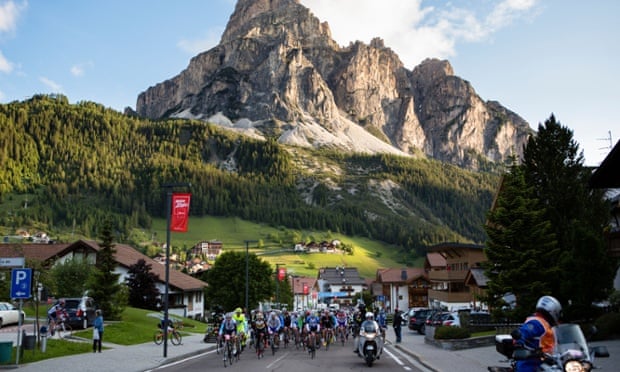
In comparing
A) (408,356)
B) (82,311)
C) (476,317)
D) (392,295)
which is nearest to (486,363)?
(408,356)

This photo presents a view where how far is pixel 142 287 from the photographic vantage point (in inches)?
2437

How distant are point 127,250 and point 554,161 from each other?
56.7 m

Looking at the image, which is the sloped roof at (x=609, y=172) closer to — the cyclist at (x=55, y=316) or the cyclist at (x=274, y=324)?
the cyclist at (x=274, y=324)

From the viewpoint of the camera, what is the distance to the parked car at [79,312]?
37094mm

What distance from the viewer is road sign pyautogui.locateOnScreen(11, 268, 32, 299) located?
19.3 m

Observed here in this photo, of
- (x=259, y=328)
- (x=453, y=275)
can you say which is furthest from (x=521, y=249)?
(x=453, y=275)

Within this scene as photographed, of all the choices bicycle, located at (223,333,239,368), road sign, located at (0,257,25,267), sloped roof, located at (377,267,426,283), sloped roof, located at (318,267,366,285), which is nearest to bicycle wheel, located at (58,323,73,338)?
bicycle, located at (223,333,239,368)

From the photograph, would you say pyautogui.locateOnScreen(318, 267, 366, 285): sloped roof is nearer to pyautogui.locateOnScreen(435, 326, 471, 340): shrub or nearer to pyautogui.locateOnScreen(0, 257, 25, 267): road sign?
pyautogui.locateOnScreen(435, 326, 471, 340): shrub

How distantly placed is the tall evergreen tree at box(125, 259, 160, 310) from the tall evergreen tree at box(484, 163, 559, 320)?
38612mm

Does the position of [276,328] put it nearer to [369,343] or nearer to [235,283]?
[369,343]

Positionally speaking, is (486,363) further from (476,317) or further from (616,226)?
(616,226)

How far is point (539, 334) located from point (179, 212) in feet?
72.5

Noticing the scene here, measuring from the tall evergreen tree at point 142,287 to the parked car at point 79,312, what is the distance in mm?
22368

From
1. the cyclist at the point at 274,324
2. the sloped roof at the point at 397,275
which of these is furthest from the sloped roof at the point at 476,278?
the sloped roof at the point at 397,275
